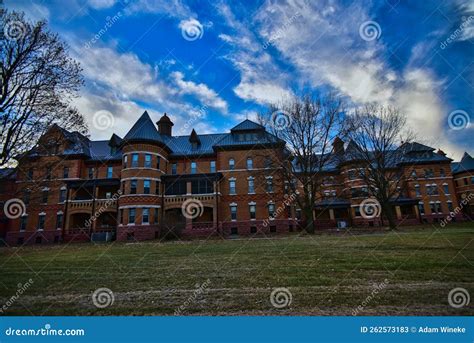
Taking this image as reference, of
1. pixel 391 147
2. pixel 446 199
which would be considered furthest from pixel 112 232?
pixel 446 199

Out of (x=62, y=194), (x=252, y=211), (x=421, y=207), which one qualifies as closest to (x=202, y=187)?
(x=252, y=211)

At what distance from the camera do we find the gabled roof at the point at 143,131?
1155 inches

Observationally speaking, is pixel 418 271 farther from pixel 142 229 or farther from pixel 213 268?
pixel 142 229

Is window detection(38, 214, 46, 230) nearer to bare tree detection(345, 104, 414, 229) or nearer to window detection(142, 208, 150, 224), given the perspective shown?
window detection(142, 208, 150, 224)

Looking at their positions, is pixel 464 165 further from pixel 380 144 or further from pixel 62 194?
pixel 62 194

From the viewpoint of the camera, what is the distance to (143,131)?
99.1ft

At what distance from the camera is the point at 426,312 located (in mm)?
4035

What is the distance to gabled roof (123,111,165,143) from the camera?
29328 millimetres

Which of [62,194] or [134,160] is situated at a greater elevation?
[134,160]

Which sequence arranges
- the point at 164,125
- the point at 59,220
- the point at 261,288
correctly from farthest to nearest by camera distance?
the point at 164,125, the point at 59,220, the point at 261,288

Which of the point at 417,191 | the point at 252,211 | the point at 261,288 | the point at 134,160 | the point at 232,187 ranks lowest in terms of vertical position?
the point at 261,288

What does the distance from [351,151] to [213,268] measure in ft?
71.6

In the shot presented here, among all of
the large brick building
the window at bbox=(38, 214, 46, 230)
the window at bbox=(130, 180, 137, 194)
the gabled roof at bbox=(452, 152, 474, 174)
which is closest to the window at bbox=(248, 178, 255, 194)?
Answer: the large brick building

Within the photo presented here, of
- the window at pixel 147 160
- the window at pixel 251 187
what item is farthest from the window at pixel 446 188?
the window at pixel 147 160
